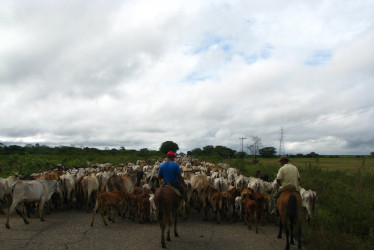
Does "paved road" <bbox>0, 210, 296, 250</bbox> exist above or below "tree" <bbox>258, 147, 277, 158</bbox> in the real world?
below

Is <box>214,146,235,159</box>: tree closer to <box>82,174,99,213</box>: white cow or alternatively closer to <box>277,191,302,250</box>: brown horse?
<box>82,174,99,213</box>: white cow

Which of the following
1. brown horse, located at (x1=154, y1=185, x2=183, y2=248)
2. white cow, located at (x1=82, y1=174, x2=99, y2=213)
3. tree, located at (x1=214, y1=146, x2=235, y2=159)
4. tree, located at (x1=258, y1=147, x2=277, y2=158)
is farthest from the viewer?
tree, located at (x1=258, y1=147, x2=277, y2=158)

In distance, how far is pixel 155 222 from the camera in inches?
393

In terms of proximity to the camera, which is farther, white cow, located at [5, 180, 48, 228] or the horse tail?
white cow, located at [5, 180, 48, 228]

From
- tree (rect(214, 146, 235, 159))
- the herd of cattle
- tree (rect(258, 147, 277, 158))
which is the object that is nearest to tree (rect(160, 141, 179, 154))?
tree (rect(214, 146, 235, 159))

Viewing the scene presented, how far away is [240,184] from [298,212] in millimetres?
6525

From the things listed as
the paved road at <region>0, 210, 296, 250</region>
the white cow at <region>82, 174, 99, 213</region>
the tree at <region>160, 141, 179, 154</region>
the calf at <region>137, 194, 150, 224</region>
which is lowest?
the paved road at <region>0, 210, 296, 250</region>

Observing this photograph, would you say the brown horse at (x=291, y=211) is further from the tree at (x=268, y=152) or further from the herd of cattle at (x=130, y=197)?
the tree at (x=268, y=152)

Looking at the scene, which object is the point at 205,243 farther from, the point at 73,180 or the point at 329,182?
the point at 329,182

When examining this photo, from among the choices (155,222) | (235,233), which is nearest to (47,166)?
(155,222)

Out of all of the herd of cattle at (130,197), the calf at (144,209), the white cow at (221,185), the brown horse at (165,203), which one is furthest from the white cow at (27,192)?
the white cow at (221,185)

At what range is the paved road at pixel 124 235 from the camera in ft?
24.2

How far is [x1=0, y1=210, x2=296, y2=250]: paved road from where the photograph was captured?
7.39m

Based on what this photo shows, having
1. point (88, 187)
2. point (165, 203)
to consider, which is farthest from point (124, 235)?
point (88, 187)
